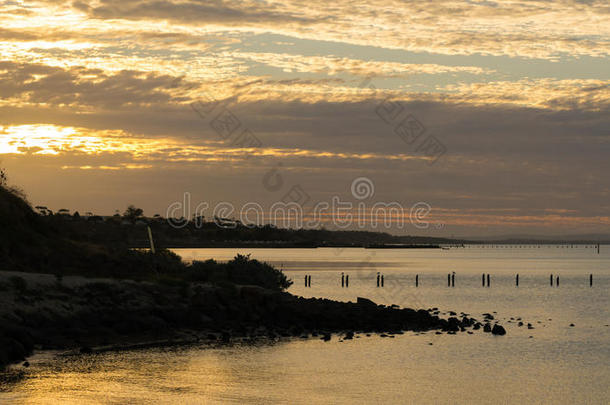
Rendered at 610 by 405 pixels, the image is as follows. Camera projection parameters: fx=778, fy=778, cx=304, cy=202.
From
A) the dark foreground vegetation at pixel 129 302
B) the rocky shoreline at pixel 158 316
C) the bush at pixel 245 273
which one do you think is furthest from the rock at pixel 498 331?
the bush at pixel 245 273

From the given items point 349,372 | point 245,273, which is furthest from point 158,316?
point 245,273

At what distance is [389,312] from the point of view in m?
52.9

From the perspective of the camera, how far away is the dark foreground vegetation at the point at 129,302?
130 ft

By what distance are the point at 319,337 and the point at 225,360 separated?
946cm

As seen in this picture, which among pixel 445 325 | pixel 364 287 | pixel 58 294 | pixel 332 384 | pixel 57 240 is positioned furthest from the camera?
pixel 364 287

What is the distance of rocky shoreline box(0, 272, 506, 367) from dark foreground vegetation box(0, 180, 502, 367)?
6cm

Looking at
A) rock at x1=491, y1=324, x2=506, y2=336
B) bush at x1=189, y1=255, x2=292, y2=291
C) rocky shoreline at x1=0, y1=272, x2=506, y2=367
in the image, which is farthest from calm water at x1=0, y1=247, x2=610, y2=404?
bush at x1=189, y1=255, x2=292, y2=291

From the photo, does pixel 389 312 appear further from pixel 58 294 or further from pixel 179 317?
pixel 58 294

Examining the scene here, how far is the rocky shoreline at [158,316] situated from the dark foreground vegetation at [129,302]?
0.06 m

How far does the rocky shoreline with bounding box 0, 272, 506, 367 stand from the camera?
126 ft

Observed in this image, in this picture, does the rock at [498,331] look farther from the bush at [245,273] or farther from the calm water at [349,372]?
the bush at [245,273]

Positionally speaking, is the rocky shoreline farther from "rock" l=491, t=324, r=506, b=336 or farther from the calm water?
the calm water

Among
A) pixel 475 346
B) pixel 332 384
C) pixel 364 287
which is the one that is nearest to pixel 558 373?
pixel 475 346

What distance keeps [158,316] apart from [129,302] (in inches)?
75.7
